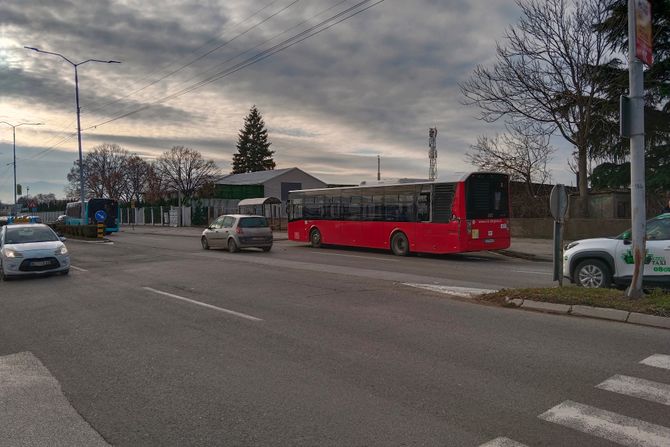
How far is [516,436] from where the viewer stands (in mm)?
3875

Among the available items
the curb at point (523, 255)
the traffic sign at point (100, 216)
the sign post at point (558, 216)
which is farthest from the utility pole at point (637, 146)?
the traffic sign at point (100, 216)

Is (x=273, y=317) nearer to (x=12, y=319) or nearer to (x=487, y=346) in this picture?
(x=487, y=346)

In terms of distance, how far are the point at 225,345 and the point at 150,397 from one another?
5.83 ft

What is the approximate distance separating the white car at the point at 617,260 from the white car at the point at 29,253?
41.7 feet

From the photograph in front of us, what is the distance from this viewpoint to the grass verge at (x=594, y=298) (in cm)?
767

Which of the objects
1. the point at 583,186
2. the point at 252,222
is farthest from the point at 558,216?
the point at 583,186

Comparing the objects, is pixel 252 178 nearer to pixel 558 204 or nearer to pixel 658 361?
pixel 558 204

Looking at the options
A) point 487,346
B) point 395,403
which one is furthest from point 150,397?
point 487,346

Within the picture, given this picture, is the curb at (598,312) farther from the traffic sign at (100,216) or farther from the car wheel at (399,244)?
the traffic sign at (100,216)

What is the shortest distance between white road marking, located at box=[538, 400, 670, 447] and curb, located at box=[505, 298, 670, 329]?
12.4 ft

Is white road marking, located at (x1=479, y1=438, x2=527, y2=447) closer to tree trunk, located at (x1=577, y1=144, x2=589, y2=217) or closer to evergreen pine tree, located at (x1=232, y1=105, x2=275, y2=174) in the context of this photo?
tree trunk, located at (x1=577, y1=144, x2=589, y2=217)

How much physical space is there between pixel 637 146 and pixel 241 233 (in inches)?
624

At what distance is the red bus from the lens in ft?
58.0

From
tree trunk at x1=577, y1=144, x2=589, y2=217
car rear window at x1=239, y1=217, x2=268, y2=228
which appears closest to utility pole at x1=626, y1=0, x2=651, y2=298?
car rear window at x1=239, y1=217, x2=268, y2=228
